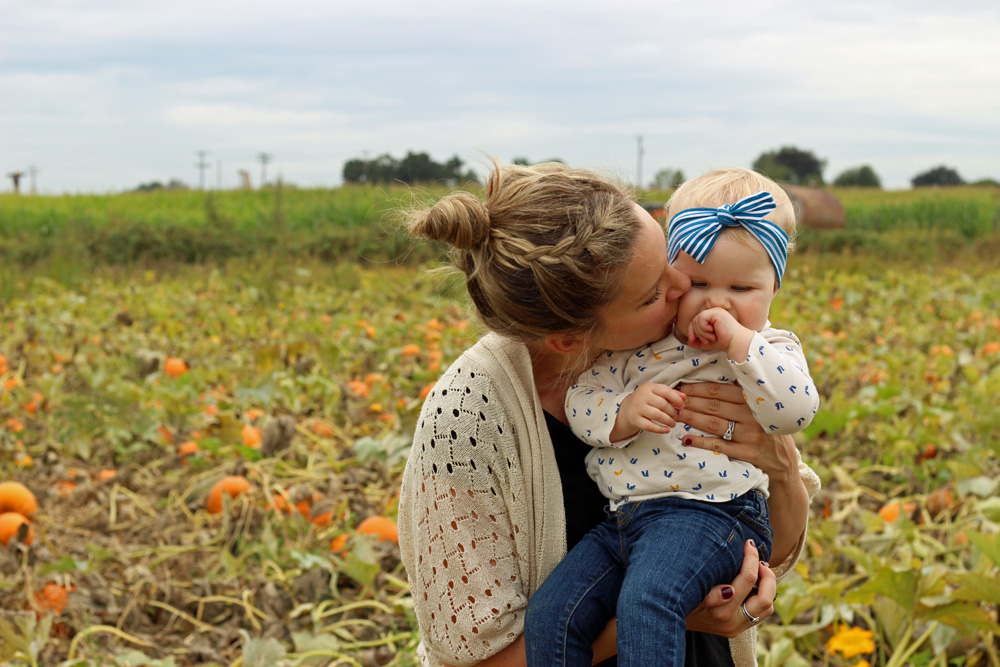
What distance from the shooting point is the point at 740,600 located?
4.58 feet

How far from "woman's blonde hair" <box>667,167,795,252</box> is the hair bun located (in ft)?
1.27

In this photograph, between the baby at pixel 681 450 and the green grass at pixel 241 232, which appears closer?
the baby at pixel 681 450

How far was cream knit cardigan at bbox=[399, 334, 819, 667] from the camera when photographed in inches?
58.0

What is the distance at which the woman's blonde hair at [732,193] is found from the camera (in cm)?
155

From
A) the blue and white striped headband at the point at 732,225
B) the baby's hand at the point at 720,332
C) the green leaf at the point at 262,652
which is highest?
the blue and white striped headband at the point at 732,225

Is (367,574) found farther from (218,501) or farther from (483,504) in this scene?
(483,504)

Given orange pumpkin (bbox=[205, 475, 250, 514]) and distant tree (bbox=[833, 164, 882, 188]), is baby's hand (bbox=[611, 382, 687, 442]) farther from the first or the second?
distant tree (bbox=[833, 164, 882, 188])

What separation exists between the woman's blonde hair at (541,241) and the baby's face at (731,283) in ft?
0.46

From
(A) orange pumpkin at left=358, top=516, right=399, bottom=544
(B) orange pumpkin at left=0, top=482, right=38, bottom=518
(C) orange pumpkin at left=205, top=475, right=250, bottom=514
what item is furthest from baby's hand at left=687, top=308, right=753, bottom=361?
(B) orange pumpkin at left=0, top=482, right=38, bottom=518

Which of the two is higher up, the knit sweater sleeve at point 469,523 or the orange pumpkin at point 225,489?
the knit sweater sleeve at point 469,523

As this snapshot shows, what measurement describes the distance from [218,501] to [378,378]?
1246mm

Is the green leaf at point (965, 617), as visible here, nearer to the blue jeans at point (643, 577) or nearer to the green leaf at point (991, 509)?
the green leaf at point (991, 509)

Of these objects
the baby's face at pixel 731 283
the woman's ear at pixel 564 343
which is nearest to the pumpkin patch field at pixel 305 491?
the woman's ear at pixel 564 343

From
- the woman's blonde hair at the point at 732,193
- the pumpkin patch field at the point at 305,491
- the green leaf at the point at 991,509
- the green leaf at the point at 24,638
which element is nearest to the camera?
the woman's blonde hair at the point at 732,193
